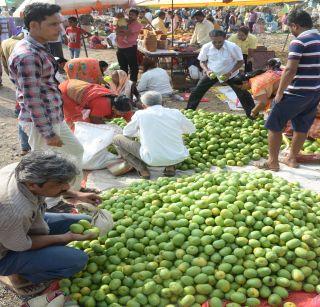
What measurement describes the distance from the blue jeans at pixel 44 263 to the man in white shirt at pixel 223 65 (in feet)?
15.3

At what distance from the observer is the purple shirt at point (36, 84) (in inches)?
132

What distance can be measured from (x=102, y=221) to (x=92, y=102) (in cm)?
247

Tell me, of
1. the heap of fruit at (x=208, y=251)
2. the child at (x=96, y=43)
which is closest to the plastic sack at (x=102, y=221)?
the heap of fruit at (x=208, y=251)

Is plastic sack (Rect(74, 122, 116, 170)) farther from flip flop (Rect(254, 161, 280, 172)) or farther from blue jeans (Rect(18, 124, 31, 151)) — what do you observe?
flip flop (Rect(254, 161, 280, 172))

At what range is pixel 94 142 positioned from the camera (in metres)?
5.04

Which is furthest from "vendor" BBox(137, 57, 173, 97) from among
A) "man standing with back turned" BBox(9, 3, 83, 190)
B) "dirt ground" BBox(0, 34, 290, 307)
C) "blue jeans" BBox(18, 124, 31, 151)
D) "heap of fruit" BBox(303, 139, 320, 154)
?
"man standing with back turned" BBox(9, 3, 83, 190)

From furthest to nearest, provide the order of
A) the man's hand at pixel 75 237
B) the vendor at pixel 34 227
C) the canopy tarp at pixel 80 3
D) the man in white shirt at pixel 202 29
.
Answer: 1. the man in white shirt at pixel 202 29
2. the canopy tarp at pixel 80 3
3. the man's hand at pixel 75 237
4. the vendor at pixel 34 227

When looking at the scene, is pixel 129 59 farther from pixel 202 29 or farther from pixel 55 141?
pixel 55 141

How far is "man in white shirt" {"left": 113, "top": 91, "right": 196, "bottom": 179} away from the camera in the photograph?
453 cm

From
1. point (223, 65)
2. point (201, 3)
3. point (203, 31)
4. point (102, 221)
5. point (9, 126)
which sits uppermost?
point (201, 3)

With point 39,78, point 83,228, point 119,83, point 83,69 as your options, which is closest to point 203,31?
point 119,83

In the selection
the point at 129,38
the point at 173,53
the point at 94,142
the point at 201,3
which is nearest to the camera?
the point at 94,142

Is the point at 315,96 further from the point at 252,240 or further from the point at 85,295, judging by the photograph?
the point at 85,295

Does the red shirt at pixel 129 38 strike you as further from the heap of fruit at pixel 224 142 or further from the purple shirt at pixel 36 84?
the purple shirt at pixel 36 84
